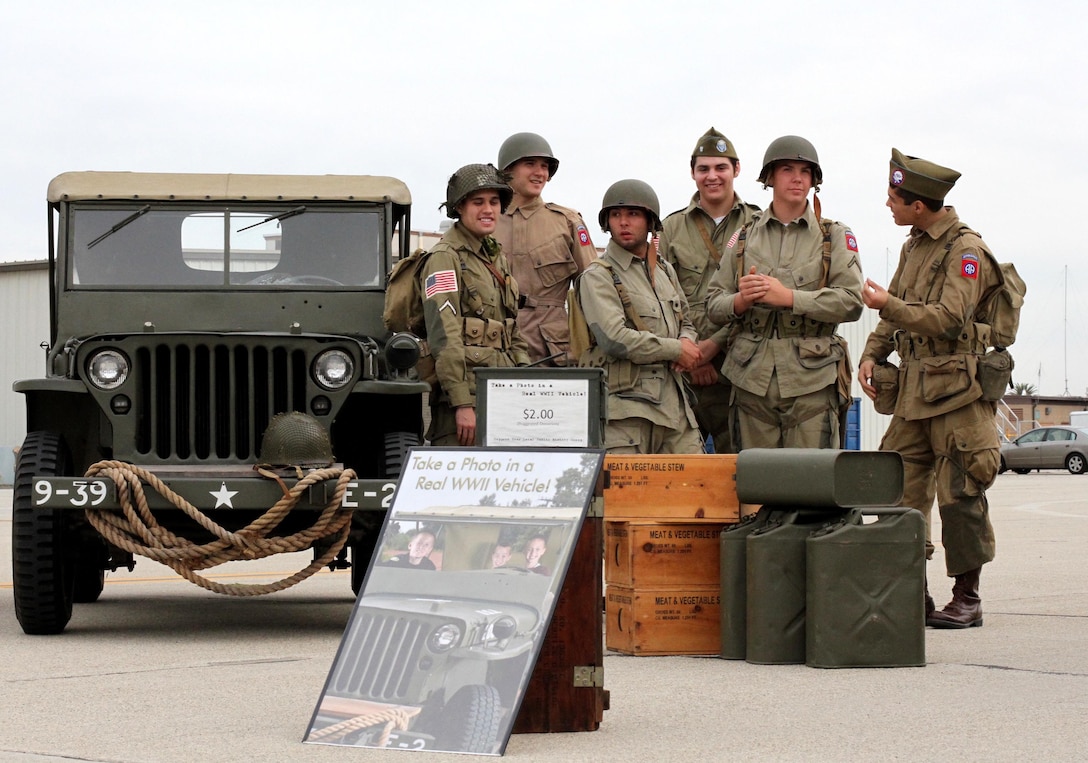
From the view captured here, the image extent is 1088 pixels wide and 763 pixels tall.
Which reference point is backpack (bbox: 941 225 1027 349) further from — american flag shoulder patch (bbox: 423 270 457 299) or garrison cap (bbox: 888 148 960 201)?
american flag shoulder patch (bbox: 423 270 457 299)

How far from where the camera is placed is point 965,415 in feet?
24.0

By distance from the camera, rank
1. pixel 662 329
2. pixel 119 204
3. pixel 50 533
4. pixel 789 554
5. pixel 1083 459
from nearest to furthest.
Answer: pixel 789 554, pixel 50 533, pixel 662 329, pixel 119 204, pixel 1083 459

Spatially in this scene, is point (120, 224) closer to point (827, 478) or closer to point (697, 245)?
point (697, 245)

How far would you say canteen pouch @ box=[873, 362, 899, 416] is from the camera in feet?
25.2

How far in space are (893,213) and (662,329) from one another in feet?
4.24

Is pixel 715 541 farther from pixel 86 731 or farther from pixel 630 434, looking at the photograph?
pixel 86 731

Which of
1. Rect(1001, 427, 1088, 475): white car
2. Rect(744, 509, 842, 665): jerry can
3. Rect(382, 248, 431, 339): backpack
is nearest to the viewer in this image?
Rect(744, 509, 842, 665): jerry can

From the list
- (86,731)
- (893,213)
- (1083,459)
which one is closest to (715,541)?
(893,213)

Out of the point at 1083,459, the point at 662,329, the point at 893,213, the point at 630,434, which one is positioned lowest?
the point at 1083,459

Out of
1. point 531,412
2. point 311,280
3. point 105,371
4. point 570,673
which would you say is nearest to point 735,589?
point 531,412

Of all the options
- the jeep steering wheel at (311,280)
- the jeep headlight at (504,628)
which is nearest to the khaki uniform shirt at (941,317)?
the jeep steering wheel at (311,280)

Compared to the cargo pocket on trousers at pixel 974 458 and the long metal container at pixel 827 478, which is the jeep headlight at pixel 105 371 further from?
the cargo pocket on trousers at pixel 974 458

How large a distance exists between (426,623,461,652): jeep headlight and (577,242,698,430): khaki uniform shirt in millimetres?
2972

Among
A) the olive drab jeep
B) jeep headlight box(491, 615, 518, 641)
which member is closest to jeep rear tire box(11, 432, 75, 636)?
the olive drab jeep
